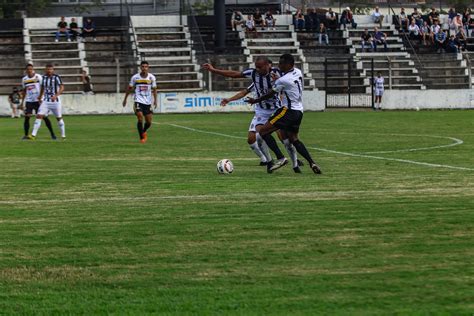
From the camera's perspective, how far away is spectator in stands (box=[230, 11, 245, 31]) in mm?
59875

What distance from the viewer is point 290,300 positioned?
642cm

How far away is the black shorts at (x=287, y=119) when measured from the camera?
1623 centimetres

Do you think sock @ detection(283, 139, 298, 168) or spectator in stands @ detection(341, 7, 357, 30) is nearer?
sock @ detection(283, 139, 298, 168)

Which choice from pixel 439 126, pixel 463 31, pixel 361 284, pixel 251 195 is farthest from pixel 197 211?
pixel 463 31

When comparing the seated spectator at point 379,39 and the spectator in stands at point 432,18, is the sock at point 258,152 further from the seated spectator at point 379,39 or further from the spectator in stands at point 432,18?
the spectator in stands at point 432,18

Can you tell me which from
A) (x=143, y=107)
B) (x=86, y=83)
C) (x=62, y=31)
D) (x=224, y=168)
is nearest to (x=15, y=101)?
(x=86, y=83)

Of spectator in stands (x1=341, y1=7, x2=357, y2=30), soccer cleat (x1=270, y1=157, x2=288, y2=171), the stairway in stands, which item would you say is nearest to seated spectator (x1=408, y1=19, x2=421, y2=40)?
spectator in stands (x1=341, y1=7, x2=357, y2=30)

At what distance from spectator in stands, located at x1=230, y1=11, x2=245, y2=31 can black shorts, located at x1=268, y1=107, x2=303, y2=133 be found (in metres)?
44.0

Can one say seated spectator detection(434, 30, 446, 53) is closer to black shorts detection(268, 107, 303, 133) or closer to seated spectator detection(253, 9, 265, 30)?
seated spectator detection(253, 9, 265, 30)

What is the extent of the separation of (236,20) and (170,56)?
5256mm


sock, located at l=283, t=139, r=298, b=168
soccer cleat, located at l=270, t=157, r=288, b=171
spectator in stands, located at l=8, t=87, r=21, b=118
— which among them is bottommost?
spectator in stands, located at l=8, t=87, r=21, b=118

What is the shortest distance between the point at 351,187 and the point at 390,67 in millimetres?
41762

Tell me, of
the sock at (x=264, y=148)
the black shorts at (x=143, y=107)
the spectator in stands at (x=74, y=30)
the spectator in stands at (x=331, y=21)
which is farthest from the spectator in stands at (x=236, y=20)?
the sock at (x=264, y=148)

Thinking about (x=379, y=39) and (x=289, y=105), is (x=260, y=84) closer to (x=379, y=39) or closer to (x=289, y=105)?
(x=289, y=105)
